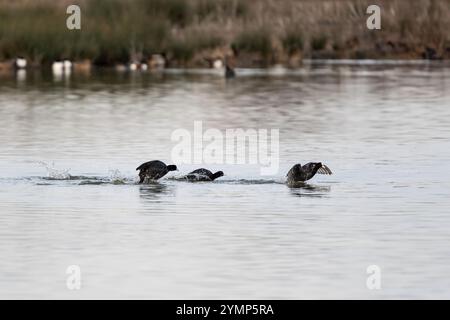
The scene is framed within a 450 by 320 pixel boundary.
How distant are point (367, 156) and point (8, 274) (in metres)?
9.53

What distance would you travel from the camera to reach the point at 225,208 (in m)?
16.0

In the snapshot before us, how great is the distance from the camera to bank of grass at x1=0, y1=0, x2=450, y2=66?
4138 cm

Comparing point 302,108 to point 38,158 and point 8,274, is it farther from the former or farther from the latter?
point 8,274

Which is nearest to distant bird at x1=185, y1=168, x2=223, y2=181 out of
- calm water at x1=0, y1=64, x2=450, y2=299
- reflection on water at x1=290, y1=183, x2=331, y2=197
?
calm water at x1=0, y1=64, x2=450, y2=299

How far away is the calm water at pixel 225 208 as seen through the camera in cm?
1223

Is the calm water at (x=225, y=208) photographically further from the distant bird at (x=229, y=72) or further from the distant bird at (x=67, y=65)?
the distant bird at (x=67, y=65)

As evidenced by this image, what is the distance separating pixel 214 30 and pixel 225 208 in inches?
1086

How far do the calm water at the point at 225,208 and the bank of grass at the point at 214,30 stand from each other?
422 inches

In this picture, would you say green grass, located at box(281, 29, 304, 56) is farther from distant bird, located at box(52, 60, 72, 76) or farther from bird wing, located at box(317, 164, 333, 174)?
bird wing, located at box(317, 164, 333, 174)

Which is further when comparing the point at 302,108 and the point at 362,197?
the point at 302,108

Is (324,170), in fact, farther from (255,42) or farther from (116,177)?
(255,42)

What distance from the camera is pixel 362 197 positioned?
55.5 feet
